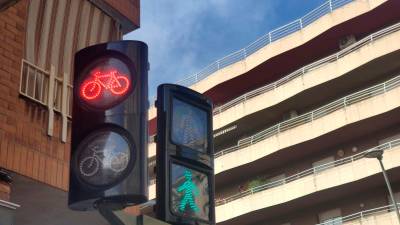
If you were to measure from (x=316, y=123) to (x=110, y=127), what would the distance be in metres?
29.9

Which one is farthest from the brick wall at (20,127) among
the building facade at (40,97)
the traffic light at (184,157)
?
the traffic light at (184,157)

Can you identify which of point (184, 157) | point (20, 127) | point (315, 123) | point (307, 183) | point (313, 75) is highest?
point (313, 75)

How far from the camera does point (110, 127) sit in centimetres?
275

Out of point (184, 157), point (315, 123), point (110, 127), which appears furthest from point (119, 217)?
point (315, 123)

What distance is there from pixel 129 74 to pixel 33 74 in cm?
538

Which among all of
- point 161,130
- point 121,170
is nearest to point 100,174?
point 121,170

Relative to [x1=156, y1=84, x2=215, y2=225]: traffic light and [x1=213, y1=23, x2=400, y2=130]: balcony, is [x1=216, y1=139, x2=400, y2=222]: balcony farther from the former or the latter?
[x1=156, y1=84, x2=215, y2=225]: traffic light

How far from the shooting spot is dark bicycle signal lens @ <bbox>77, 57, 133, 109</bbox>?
2834mm

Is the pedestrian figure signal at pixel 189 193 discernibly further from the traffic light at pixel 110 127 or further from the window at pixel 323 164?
the window at pixel 323 164

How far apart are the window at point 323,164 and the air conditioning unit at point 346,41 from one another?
607 cm

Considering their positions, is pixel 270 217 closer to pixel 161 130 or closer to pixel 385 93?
pixel 385 93

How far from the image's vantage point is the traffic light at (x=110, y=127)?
8.58 ft

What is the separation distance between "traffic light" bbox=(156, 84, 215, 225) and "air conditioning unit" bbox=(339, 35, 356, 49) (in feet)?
104

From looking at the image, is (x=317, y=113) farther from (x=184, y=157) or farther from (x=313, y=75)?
(x=184, y=157)
